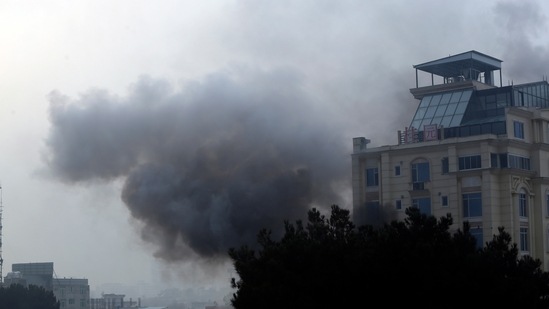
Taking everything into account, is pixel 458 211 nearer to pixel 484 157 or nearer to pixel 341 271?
pixel 484 157

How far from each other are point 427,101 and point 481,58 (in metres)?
7.36

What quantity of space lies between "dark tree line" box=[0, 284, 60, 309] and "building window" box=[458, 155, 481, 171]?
7986cm

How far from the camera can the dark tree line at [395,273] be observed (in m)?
61.2

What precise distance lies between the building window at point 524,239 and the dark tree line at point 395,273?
1203 inches

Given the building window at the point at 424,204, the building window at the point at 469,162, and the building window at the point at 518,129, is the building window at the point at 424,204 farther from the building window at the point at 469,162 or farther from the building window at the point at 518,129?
the building window at the point at 518,129

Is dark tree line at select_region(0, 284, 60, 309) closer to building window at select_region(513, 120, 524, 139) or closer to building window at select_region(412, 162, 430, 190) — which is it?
building window at select_region(412, 162, 430, 190)

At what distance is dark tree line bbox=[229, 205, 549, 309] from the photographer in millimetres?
61250

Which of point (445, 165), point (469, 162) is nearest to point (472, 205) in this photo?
point (469, 162)

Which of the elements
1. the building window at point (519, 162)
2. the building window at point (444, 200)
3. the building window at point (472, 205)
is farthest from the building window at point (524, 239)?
the building window at point (444, 200)

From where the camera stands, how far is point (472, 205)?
9719cm

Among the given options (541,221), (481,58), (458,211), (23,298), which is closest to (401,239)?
(458,211)

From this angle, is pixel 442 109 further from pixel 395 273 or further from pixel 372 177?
pixel 395 273

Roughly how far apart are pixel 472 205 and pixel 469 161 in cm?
432

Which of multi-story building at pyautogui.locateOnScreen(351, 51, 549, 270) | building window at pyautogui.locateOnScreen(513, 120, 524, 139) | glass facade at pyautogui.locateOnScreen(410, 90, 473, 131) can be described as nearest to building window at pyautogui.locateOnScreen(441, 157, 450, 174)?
multi-story building at pyautogui.locateOnScreen(351, 51, 549, 270)
